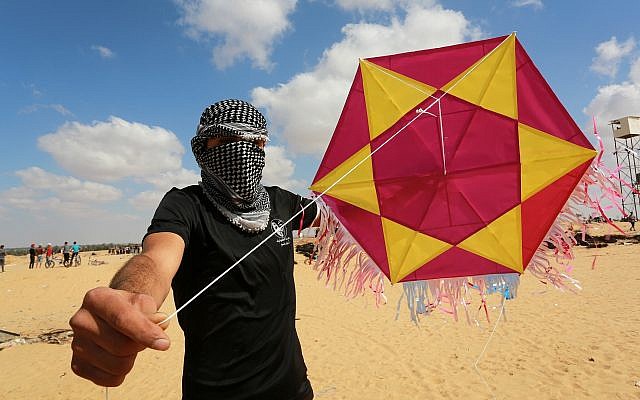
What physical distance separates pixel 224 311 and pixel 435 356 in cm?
646

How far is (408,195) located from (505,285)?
0.75 meters

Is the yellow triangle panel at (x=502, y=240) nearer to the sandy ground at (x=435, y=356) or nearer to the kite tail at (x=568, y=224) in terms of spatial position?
the kite tail at (x=568, y=224)

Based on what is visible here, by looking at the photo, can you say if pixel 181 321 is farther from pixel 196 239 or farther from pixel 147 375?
pixel 147 375

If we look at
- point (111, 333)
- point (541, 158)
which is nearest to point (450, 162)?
point (541, 158)

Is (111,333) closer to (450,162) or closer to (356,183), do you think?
(356,183)

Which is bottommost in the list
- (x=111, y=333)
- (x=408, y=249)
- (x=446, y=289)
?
(x=446, y=289)

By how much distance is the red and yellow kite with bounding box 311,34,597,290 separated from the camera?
198 centimetres

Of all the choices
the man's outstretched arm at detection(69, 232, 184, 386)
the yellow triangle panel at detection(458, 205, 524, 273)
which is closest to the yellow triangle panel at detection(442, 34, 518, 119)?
the yellow triangle panel at detection(458, 205, 524, 273)

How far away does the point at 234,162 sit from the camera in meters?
1.72

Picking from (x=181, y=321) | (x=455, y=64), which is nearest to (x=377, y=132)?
(x=455, y=64)

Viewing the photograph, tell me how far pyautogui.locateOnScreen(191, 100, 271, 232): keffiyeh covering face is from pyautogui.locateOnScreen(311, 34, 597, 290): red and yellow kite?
472mm

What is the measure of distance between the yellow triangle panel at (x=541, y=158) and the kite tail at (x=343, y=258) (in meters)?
0.93

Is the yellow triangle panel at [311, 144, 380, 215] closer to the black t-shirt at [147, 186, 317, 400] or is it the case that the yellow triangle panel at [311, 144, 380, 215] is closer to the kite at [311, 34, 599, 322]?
the kite at [311, 34, 599, 322]

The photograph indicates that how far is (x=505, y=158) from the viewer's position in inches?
79.6
